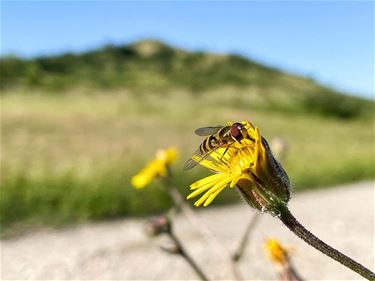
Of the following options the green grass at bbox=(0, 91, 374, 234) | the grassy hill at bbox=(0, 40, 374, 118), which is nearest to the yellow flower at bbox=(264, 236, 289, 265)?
the green grass at bbox=(0, 91, 374, 234)

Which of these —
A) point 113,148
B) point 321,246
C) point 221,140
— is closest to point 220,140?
point 221,140

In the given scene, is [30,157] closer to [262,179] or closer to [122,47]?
[262,179]

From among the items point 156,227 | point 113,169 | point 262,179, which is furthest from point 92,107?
point 262,179

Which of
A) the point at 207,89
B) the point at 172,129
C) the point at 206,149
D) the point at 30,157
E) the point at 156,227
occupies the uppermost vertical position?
the point at 206,149

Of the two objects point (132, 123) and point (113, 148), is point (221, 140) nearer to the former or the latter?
point (113, 148)

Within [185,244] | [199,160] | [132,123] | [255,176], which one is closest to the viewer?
[255,176]

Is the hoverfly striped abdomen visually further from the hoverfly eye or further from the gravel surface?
the gravel surface

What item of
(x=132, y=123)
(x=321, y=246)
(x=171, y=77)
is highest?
(x=321, y=246)
